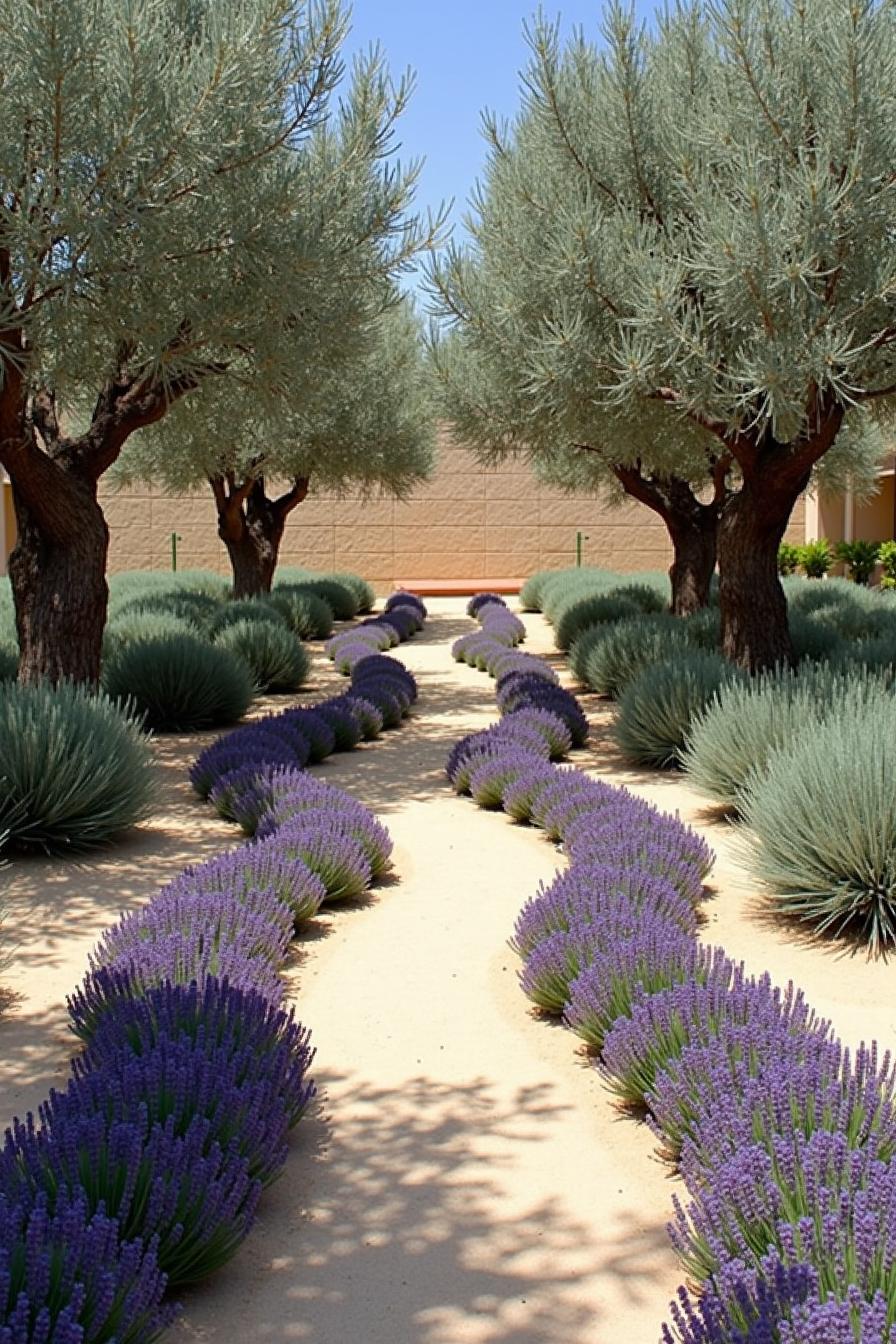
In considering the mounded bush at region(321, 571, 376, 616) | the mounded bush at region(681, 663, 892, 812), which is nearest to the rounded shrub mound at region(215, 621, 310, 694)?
the mounded bush at region(681, 663, 892, 812)

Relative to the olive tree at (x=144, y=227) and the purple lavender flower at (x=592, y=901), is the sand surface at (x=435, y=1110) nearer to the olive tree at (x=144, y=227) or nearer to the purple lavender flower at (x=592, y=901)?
the purple lavender flower at (x=592, y=901)

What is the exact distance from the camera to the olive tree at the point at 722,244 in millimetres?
7910

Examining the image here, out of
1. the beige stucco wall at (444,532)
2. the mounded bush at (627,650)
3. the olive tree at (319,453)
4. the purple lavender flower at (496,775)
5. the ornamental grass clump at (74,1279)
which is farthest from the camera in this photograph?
the beige stucco wall at (444,532)

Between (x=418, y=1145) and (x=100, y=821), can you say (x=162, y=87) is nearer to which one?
(x=100, y=821)

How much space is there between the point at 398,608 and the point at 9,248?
18.2 metres

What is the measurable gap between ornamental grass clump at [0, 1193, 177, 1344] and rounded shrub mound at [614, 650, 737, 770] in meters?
7.32

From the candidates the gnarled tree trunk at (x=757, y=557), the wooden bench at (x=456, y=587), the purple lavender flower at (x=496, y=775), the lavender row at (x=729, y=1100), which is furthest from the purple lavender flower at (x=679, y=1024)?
the wooden bench at (x=456, y=587)

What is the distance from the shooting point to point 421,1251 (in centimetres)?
330

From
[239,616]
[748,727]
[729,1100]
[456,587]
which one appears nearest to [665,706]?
[748,727]

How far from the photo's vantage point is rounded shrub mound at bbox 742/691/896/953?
573 cm

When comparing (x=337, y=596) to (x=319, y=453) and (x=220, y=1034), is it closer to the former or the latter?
(x=319, y=453)

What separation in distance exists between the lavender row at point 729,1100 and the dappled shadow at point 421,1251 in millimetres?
260

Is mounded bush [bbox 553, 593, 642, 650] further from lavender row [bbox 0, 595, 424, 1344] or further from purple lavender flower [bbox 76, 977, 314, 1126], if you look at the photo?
purple lavender flower [bbox 76, 977, 314, 1126]

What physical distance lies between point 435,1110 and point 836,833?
2.50 m
